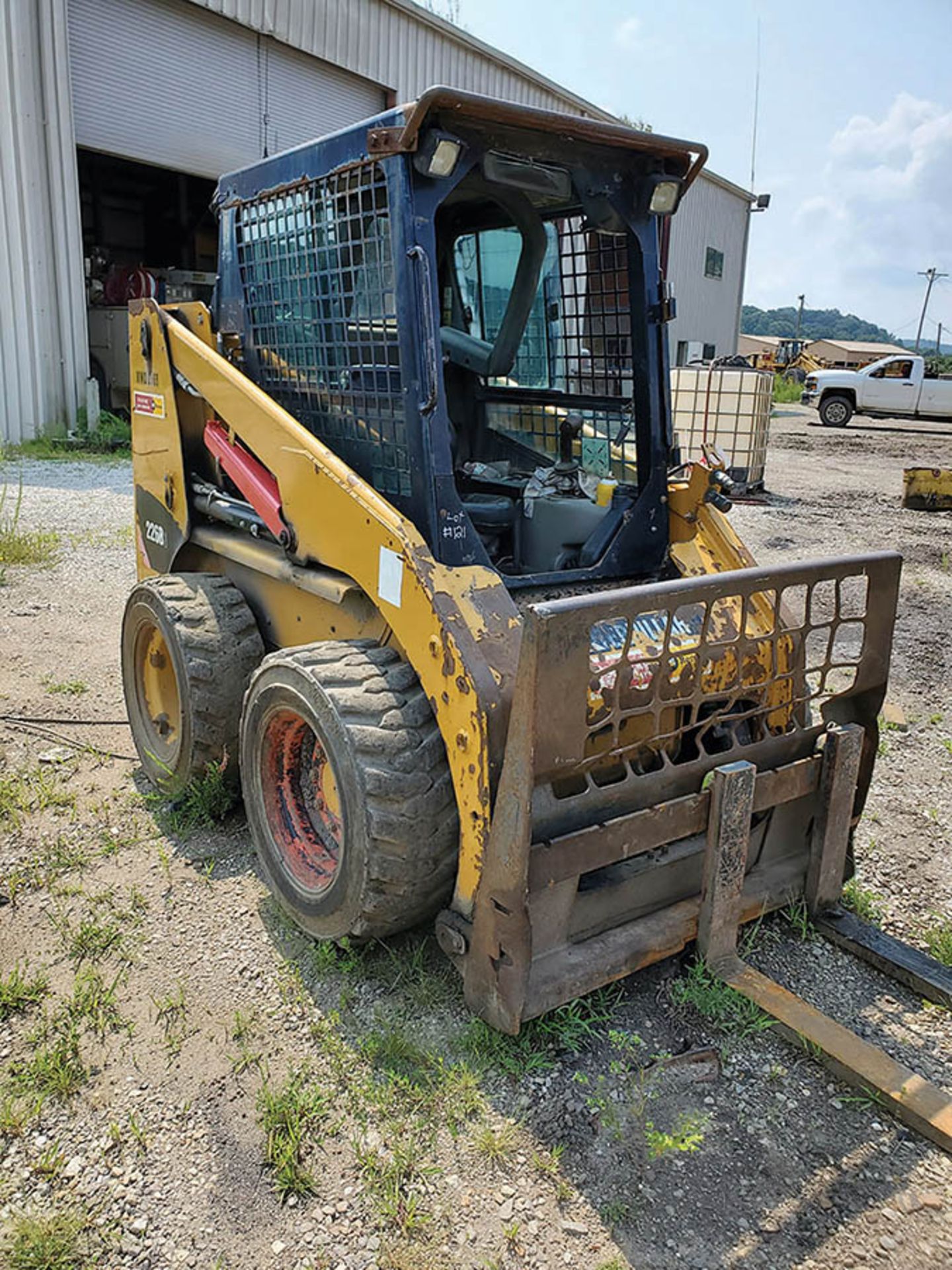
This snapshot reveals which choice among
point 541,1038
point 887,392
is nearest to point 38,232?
point 541,1038

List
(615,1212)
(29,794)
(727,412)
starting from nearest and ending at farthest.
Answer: (615,1212), (29,794), (727,412)

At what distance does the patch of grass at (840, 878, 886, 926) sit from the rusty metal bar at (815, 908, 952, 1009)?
117 mm

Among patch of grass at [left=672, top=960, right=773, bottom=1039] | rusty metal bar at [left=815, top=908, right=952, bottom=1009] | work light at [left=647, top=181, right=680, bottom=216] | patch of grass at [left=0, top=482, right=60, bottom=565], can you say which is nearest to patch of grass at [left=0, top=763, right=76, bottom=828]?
patch of grass at [left=672, top=960, right=773, bottom=1039]

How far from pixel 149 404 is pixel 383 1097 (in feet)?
9.87

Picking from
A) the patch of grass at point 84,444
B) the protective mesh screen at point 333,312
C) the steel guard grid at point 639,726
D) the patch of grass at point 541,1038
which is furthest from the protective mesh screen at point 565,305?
the patch of grass at point 84,444

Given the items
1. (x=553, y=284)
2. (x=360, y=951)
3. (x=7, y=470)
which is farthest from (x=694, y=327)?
(x=360, y=951)

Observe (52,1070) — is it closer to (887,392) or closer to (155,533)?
(155,533)

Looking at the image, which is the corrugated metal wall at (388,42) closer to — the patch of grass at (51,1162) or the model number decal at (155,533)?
the model number decal at (155,533)

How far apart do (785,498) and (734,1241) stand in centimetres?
1169

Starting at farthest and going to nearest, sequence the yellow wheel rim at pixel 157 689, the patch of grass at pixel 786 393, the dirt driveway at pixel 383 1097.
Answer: the patch of grass at pixel 786 393 → the yellow wheel rim at pixel 157 689 → the dirt driveway at pixel 383 1097

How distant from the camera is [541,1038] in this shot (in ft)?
9.05

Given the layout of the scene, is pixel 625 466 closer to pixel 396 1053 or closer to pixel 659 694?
pixel 659 694

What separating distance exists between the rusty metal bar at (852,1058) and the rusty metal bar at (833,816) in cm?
43

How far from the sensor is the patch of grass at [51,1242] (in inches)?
82.4
